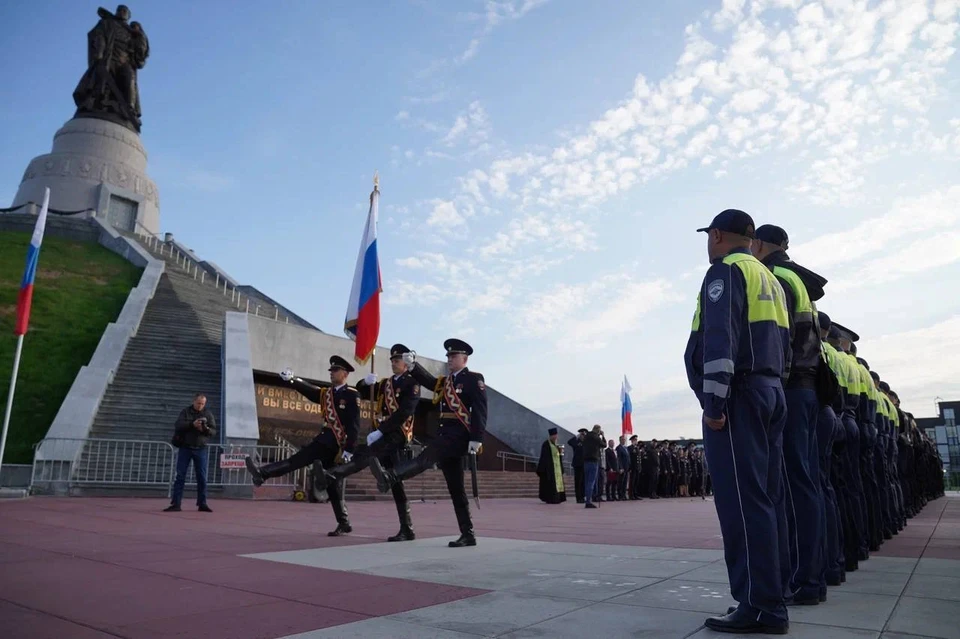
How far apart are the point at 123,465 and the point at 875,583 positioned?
1366cm

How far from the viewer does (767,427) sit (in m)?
3.65

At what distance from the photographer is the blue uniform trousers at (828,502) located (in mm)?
4594

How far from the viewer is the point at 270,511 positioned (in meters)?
11.2

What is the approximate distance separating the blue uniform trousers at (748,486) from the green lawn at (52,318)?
49.8 ft

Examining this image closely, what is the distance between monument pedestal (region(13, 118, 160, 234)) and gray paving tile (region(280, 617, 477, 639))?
39.9m

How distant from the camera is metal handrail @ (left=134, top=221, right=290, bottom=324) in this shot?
104 feet

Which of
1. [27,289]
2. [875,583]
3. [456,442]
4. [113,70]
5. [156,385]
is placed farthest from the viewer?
[113,70]

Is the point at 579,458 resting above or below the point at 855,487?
above

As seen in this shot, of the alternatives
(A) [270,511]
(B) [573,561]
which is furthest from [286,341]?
(B) [573,561]

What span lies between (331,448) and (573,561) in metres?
3.55

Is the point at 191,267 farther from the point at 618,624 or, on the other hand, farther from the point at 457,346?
the point at 618,624

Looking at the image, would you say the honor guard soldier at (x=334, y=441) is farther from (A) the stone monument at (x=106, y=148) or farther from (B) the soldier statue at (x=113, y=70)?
(B) the soldier statue at (x=113, y=70)

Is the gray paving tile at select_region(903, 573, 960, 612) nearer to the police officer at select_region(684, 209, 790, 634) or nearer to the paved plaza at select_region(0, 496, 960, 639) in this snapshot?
the paved plaza at select_region(0, 496, 960, 639)

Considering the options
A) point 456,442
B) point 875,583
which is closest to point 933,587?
point 875,583
